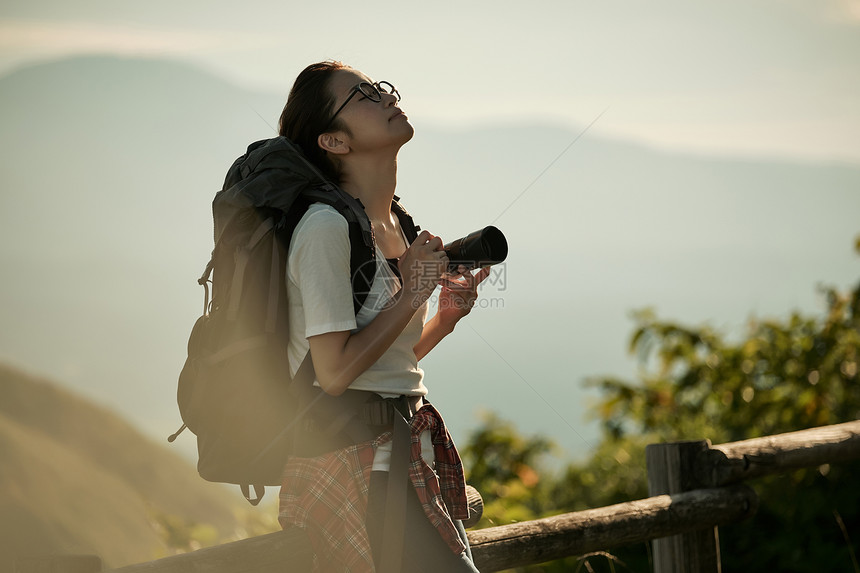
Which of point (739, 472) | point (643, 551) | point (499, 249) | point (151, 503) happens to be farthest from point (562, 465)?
point (499, 249)

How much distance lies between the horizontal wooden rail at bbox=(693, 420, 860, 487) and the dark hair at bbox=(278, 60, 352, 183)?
6.54ft

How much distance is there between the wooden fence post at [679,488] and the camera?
3.06 m

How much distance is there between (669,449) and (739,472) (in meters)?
0.30

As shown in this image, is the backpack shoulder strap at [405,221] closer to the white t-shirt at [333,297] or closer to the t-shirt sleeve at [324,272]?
the white t-shirt at [333,297]

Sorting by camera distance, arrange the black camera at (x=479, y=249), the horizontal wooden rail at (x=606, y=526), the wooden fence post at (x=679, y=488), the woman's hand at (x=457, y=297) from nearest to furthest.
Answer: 1. the black camera at (x=479, y=249)
2. the woman's hand at (x=457, y=297)
3. the horizontal wooden rail at (x=606, y=526)
4. the wooden fence post at (x=679, y=488)

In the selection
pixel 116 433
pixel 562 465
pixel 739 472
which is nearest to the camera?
pixel 739 472

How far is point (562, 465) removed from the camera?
5.84m

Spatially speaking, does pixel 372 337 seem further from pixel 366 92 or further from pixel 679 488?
pixel 679 488

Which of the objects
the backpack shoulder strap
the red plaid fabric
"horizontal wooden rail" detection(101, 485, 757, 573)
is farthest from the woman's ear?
"horizontal wooden rail" detection(101, 485, 757, 573)

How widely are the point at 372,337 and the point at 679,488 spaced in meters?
1.89

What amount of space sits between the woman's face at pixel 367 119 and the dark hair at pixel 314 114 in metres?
0.02

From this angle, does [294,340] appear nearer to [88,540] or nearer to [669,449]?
[669,449]

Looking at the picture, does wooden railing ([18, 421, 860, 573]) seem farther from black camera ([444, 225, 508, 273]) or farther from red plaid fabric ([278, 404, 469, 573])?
black camera ([444, 225, 508, 273])

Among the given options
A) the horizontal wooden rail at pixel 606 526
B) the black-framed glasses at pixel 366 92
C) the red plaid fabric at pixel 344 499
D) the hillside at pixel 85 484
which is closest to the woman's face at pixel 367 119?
the black-framed glasses at pixel 366 92
